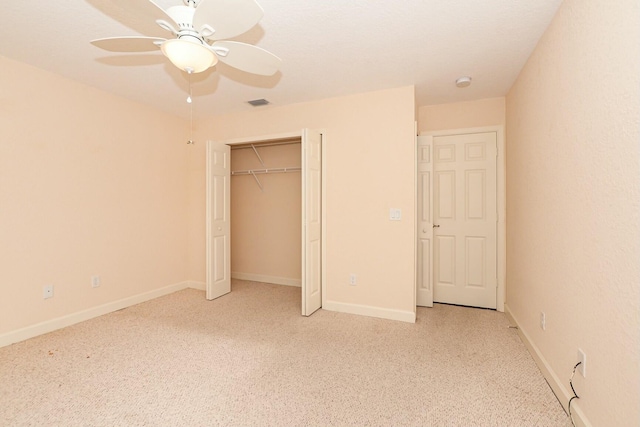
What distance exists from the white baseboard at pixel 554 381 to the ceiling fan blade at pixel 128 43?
2935 millimetres

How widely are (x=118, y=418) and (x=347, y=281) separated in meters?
2.27

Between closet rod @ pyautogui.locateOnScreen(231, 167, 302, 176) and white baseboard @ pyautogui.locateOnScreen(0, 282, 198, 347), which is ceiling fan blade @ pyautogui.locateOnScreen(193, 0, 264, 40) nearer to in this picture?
closet rod @ pyautogui.locateOnScreen(231, 167, 302, 176)

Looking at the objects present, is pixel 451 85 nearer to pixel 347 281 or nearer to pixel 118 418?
pixel 347 281

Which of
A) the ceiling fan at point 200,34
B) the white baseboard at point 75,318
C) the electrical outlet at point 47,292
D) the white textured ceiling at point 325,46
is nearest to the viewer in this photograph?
the ceiling fan at point 200,34

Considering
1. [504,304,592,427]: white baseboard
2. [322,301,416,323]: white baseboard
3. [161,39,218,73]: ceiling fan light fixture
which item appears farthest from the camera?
[322,301,416,323]: white baseboard

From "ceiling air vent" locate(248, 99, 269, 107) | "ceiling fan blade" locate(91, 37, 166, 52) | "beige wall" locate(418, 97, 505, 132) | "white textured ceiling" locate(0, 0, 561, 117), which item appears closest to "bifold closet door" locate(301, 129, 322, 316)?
"white textured ceiling" locate(0, 0, 561, 117)

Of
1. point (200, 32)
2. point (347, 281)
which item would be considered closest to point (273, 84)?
point (200, 32)

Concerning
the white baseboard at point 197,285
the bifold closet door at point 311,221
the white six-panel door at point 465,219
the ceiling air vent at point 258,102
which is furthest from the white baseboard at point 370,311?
the ceiling air vent at point 258,102

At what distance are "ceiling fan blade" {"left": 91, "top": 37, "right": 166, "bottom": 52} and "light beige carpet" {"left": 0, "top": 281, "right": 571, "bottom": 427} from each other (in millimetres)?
2055

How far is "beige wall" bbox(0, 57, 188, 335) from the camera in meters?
2.63

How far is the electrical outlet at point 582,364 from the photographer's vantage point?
1575 millimetres

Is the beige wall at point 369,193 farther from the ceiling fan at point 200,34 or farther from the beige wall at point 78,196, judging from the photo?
the beige wall at point 78,196

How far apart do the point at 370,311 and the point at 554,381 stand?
1657 mm

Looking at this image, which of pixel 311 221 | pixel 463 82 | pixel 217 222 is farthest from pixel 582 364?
pixel 217 222
